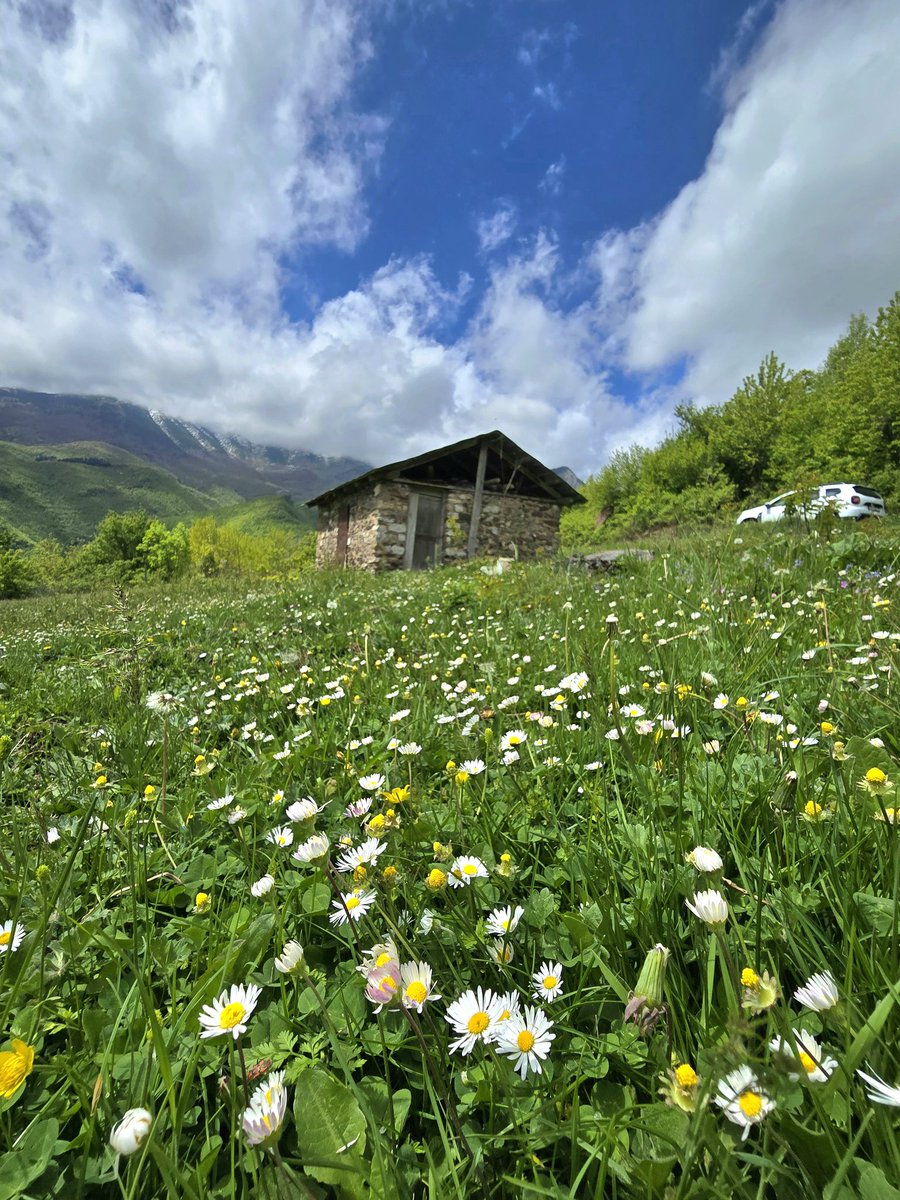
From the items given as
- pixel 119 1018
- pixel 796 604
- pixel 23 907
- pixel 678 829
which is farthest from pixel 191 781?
pixel 796 604

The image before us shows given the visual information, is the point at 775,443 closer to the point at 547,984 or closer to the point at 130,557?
the point at 547,984

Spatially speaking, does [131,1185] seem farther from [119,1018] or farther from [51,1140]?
[119,1018]

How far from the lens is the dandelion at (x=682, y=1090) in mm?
595

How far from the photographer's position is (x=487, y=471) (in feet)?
58.9

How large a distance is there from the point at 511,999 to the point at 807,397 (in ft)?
129

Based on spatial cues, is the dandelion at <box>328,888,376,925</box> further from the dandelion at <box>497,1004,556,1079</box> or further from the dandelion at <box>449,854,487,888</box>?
the dandelion at <box>497,1004,556,1079</box>

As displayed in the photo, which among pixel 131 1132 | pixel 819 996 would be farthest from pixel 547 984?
pixel 131 1132

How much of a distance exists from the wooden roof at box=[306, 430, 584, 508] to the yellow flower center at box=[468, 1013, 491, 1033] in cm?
1574

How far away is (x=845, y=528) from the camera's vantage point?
18.7 ft

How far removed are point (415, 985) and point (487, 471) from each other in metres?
17.9

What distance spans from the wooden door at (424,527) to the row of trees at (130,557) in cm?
1694

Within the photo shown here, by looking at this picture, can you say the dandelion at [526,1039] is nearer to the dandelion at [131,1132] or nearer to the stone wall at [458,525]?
the dandelion at [131,1132]

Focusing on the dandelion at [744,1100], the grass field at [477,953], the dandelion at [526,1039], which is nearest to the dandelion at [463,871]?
the grass field at [477,953]

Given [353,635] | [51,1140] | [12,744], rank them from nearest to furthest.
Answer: [51,1140] < [12,744] < [353,635]
